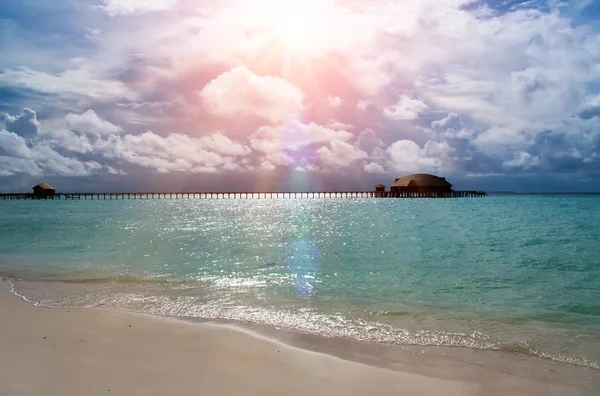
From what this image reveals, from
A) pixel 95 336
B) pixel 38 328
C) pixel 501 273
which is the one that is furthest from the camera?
pixel 501 273

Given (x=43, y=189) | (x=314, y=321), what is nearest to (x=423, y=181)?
(x=43, y=189)

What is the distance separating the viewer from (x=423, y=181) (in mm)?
134625

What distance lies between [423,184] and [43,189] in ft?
399

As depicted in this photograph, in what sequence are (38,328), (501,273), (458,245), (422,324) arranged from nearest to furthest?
(38,328)
(422,324)
(501,273)
(458,245)

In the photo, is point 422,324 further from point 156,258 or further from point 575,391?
point 156,258

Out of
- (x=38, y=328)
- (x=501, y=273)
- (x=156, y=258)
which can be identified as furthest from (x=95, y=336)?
(x=501, y=273)

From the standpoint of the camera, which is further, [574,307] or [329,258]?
[329,258]

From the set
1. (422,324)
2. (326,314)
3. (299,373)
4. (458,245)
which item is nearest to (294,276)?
(326,314)

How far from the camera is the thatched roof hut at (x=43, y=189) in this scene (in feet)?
463

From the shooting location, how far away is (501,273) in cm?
1666

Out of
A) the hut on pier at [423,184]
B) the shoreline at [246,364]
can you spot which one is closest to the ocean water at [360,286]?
the shoreline at [246,364]

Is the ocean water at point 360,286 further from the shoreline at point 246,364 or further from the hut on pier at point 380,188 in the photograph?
the hut on pier at point 380,188

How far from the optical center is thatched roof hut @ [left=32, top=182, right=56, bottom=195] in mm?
141000

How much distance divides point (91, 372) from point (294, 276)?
962 cm
